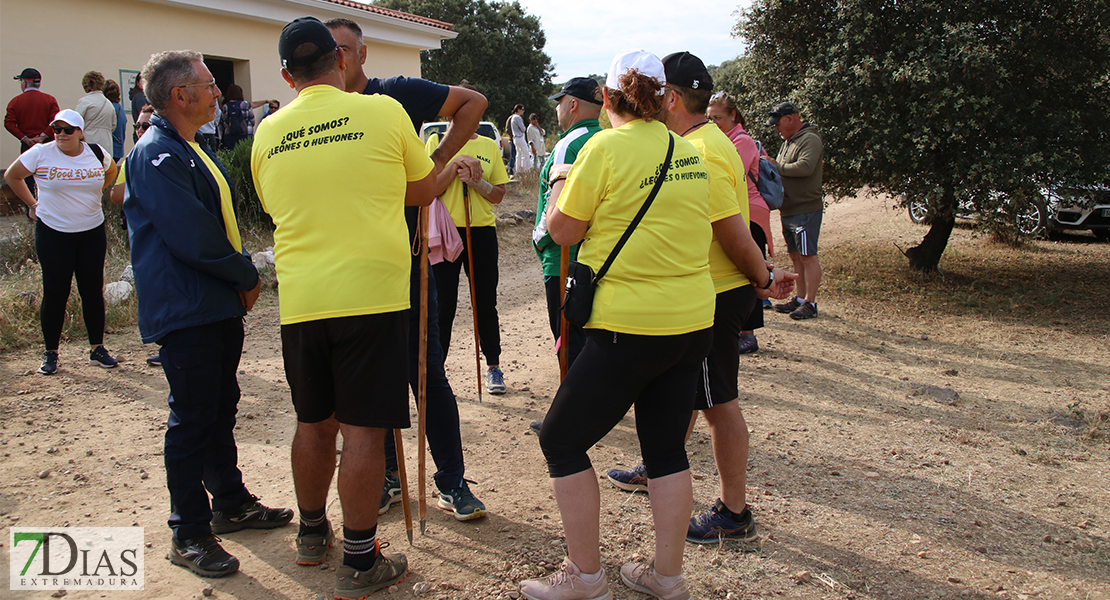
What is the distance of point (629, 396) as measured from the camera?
2.58 meters

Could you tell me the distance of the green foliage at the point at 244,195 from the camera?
10062 mm

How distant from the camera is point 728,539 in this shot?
129 inches

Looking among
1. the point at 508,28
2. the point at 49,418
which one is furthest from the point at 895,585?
the point at 508,28

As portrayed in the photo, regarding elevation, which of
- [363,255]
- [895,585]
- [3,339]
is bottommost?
[895,585]

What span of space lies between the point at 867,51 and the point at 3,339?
28.4ft

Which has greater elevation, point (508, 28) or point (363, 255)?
point (508, 28)

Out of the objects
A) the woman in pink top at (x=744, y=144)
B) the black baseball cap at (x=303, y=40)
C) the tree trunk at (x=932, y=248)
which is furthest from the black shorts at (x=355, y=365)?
the tree trunk at (x=932, y=248)

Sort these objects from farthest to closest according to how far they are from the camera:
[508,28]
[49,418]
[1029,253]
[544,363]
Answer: [508,28] < [1029,253] < [544,363] < [49,418]

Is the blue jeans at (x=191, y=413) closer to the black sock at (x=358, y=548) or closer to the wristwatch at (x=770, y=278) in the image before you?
the black sock at (x=358, y=548)

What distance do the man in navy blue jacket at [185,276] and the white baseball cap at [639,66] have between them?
172 centimetres

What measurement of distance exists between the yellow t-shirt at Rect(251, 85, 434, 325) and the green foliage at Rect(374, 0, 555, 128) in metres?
38.1

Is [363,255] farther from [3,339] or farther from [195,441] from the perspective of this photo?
[3,339]

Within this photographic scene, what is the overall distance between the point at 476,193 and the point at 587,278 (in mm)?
2550
